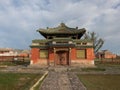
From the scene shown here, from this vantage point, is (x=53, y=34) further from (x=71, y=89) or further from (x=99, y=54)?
(x=99, y=54)

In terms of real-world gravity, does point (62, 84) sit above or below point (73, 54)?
below

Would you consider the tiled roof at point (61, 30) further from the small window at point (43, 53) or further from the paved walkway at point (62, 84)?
the paved walkway at point (62, 84)

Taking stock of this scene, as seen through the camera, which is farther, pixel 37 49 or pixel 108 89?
pixel 37 49

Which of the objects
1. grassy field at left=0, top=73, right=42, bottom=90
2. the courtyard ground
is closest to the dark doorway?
the courtyard ground

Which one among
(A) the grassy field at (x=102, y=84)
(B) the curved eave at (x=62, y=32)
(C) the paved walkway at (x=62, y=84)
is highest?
(B) the curved eave at (x=62, y=32)

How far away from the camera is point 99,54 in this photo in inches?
3290

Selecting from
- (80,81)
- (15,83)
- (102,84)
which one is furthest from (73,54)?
(15,83)

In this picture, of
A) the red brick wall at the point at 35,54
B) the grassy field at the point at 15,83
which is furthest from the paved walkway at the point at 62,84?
the red brick wall at the point at 35,54

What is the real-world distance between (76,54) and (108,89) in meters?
24.1

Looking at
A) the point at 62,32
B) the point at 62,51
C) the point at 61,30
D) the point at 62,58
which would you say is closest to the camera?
the point at 62,51

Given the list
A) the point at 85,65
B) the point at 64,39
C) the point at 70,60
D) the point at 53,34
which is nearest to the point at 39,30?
the point at 53,34

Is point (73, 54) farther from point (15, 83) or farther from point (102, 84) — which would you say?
point (15, 83)

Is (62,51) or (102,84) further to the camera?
(62,51)

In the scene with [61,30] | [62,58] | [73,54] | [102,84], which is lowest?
[102,84]
